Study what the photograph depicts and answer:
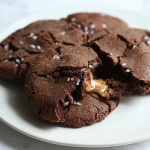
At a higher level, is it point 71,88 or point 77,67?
point 77,67

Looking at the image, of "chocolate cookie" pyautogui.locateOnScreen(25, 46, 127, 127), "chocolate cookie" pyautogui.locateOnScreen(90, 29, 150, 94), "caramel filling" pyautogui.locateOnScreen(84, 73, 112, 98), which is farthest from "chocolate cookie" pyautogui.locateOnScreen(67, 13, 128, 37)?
"caramel filling" pyautogui.locateOnScreen(84, 73, 112, 98)

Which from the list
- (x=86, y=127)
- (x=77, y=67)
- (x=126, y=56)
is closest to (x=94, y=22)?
(x=126, y=56)

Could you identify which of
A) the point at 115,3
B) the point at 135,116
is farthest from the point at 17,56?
the point at 115,3

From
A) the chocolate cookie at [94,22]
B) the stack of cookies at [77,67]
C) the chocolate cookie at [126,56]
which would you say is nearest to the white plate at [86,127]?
the stack of cookies at [77,67]

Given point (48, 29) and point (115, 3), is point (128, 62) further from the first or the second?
point (115, 3)

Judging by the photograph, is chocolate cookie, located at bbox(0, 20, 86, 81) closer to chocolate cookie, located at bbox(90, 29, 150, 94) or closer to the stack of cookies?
the stack of cookies

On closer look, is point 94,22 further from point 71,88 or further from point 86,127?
point 86,127

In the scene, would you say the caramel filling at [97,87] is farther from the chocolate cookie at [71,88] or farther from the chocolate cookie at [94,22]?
the chocolate cookie at [94,22]

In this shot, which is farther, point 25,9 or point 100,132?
point 25,9
